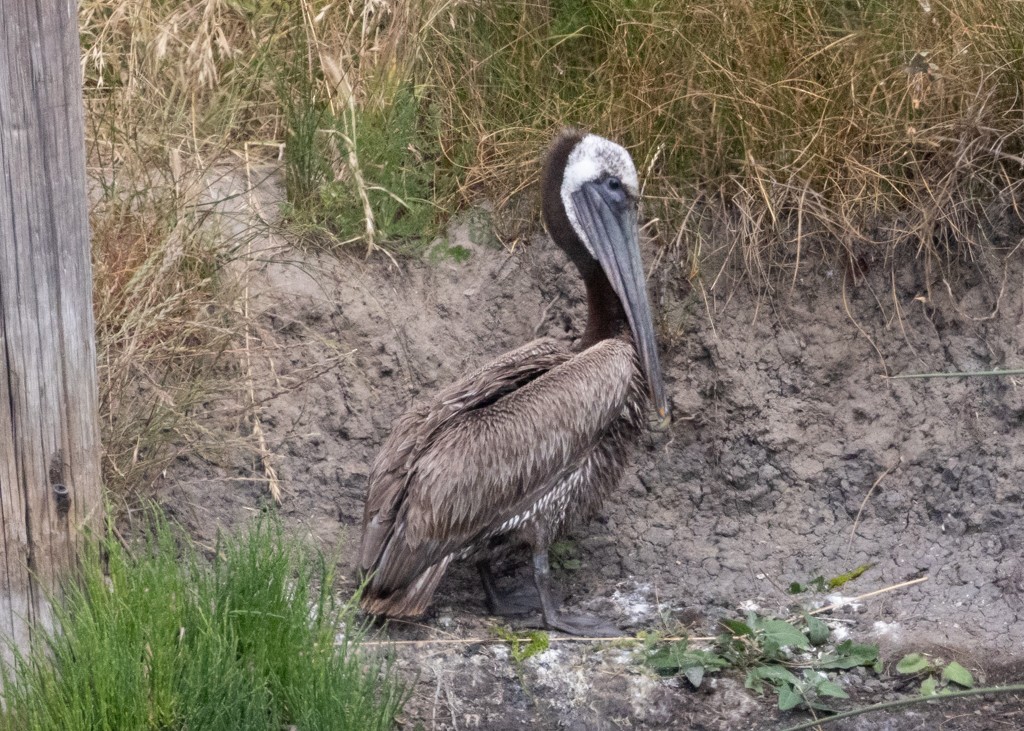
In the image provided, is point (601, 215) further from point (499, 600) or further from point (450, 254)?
point (499, 600)

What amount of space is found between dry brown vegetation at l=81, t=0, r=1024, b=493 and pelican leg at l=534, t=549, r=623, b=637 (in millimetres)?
1541

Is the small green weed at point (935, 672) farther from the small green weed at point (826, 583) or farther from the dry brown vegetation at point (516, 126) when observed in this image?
the dry brown vegetation at point (516, 126)

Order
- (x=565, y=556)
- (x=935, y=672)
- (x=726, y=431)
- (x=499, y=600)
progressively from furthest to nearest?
(x=726, y=431) → (x=565, y=556) → (x=499, y=600) → (x=935, y=672)

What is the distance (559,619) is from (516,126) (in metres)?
2.58

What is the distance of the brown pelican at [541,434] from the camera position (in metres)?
4.43

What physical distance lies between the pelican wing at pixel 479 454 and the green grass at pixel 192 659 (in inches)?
31.8

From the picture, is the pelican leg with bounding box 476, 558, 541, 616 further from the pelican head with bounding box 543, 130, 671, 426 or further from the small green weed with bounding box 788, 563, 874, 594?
the small green weed with bounding box 788, 563, 874, 594

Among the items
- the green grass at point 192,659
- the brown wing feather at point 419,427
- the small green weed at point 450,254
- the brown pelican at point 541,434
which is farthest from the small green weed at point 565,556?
the green grass at point 192,659

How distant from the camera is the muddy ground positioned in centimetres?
484

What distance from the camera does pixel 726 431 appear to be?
213 inches

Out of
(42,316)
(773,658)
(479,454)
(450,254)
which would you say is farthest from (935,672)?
(42,316)

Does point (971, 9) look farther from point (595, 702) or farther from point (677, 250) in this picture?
point (595, 702)

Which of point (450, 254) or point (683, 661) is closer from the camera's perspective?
point (683, 661)

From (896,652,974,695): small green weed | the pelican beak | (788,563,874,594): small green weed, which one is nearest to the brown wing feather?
the pelican beak
